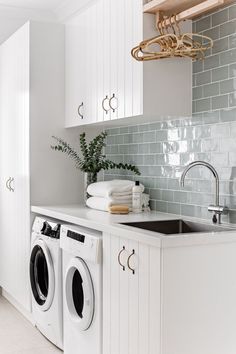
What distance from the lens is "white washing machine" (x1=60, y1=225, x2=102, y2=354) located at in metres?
2.84

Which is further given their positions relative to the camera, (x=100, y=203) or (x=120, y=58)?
(x=100, y=203)

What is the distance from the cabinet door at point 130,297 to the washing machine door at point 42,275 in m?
0.84

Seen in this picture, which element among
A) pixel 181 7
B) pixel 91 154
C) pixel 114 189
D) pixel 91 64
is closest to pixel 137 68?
pixel 181 7

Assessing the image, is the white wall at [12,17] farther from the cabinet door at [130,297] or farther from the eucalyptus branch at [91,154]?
the cabinet door at [130,297]

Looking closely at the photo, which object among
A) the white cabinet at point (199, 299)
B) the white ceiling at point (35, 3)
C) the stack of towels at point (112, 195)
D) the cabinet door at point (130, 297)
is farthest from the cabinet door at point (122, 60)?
the white ceiling at point (35, 3)

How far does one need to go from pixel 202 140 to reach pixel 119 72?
68 cm

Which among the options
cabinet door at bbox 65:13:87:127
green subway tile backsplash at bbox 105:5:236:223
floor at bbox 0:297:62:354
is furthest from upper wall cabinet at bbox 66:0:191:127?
floor at bbox 0:297:62:354

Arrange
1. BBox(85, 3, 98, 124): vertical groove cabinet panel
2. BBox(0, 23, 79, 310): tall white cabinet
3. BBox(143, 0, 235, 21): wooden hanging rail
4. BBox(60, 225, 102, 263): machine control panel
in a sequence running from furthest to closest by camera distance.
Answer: BBox(0, 23, 79, 310): tall white cabinet → BBox(85, 3, 98, 124): vertical groove cabinet panel → BBox(60, 225, 102, 263): machine control panel → BBox(143, 0, 235, 21): wooden hanging rail

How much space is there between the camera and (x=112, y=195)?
3467mm

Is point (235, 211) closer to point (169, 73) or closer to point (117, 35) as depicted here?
point (169, 73)

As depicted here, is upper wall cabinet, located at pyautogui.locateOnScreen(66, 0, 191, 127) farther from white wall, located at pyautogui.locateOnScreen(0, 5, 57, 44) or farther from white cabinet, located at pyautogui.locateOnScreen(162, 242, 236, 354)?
white wall, located at pyautogui.locateOnScreen(0, 5, 57, 44)

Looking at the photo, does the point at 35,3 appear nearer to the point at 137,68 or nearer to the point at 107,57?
the point at 107,57

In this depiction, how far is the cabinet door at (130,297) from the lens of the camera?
231 centimetres

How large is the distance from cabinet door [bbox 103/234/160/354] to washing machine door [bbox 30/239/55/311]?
839 millimetres
